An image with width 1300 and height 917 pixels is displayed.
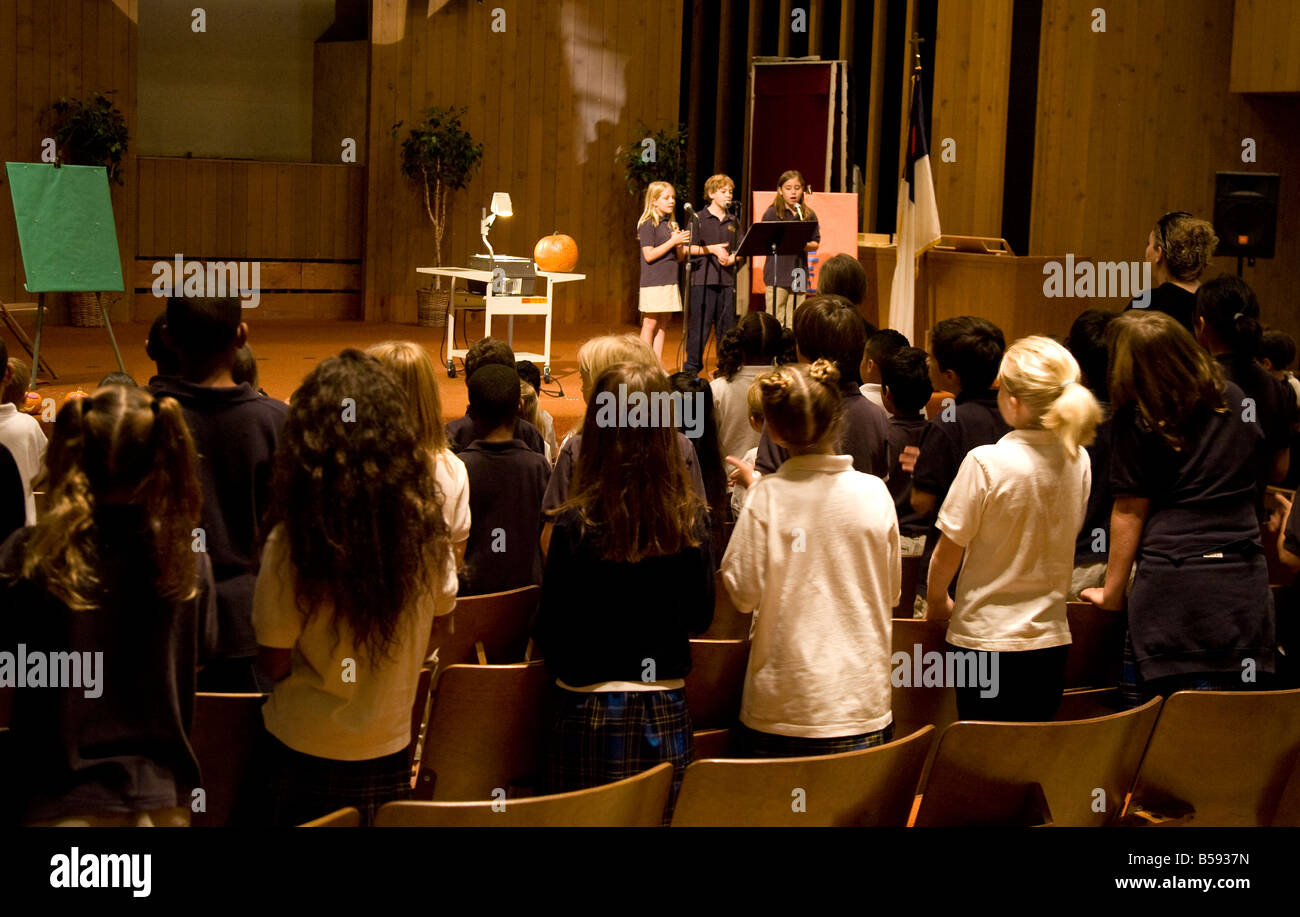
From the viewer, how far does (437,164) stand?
1125 cm

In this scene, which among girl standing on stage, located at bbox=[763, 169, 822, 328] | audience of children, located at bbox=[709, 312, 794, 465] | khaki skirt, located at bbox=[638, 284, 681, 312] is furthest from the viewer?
khaki skirt, located at bbox=[638, 284, 681, 312]

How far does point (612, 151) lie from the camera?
12.3 metres

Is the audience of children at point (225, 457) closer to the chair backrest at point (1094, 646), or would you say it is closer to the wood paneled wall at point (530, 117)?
the chair backrest at point (1094, 646)

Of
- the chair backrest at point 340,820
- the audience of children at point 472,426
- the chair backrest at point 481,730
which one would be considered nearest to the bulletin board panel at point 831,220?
the audience of children at point 472,426

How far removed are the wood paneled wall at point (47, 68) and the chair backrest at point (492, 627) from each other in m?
8.72

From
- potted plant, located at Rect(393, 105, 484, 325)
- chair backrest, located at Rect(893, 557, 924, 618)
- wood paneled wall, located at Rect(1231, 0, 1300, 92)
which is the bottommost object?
chair backrest, located at Rect(893, 557, 924, 618)

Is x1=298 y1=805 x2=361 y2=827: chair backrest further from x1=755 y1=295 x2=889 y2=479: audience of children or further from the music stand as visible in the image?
the music stand

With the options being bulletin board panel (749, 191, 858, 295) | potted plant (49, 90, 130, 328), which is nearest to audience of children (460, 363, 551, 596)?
bulletin board panel (749, 191, 858, 295)

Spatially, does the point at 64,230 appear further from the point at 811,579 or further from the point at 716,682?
the point at 811,579

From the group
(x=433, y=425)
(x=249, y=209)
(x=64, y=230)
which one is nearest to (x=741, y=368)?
(x=433, y=425)

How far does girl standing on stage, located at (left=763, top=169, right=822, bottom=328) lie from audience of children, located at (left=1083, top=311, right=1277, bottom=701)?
494 cm

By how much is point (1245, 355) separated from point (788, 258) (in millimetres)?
5095

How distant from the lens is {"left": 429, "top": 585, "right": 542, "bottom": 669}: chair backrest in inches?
111

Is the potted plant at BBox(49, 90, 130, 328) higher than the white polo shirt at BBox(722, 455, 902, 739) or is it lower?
higher
